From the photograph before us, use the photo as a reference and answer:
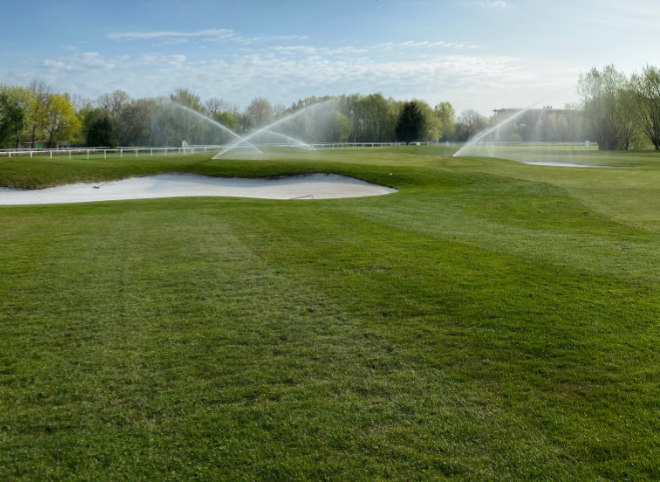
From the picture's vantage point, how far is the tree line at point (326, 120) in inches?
2729

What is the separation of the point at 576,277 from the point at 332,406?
553cm

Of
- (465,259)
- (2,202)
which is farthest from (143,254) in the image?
(2,202)

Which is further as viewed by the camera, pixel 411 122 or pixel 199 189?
pixel 411 122

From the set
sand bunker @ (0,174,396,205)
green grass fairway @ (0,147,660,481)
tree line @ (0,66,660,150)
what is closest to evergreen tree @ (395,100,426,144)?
tree line @ (0,66,660,150)

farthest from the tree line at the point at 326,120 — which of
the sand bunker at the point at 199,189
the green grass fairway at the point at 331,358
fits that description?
the green grass fairway at the point at 331,358

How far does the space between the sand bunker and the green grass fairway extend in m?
14.1

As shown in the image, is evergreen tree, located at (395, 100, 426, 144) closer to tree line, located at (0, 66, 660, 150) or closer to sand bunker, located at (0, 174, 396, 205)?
tree line, located at (0, 66, 660, 150)

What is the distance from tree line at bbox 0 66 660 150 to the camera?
227ft

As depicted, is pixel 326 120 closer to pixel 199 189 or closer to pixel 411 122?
pixel 411 122

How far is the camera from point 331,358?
5262 mm

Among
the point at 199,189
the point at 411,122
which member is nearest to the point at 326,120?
the point at 411,122

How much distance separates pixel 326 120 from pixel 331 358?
98.6m

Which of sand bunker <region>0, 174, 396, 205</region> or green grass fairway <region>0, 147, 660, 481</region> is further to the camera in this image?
sand bunker <region>0, 174, 396, 205</region>

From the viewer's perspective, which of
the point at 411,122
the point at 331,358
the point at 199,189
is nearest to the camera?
the point at 331,358
